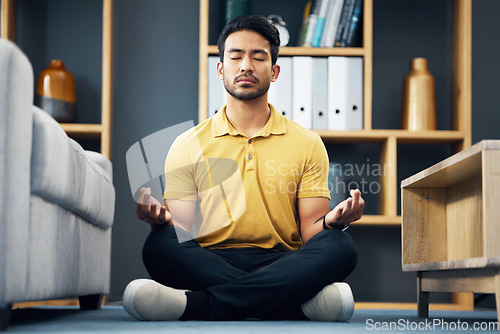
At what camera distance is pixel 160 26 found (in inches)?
118

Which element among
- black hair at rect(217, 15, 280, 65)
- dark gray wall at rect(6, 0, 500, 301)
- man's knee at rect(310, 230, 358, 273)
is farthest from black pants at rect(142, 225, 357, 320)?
dark gray wall at rect(6, 0, 500, 301)

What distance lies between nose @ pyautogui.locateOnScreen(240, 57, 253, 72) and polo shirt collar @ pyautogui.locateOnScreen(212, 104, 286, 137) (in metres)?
0.17

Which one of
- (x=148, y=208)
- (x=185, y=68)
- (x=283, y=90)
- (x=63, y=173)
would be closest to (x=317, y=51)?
(x=283, y=90)

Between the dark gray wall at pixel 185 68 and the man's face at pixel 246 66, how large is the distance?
3.30 ft

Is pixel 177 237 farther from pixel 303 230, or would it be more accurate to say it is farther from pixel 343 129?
pixel 343 129

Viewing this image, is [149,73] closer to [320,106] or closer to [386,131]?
[320,106]

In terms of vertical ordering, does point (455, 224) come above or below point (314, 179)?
below

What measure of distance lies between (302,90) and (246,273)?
1307mm

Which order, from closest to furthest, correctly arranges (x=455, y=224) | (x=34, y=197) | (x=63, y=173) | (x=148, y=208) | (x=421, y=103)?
1. (x=34, y=197)
2. (x=63, y=173)
3. (x=148, y=208)
4. (x=455, y=224)
5. (x=421, y=103)

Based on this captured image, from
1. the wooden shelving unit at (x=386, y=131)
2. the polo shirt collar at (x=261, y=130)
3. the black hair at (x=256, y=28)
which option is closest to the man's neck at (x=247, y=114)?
the polo shirt collar at (x=261, y=130)

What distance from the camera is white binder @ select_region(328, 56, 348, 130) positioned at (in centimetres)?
273

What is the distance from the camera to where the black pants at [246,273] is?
150cm

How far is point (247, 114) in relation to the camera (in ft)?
6.51

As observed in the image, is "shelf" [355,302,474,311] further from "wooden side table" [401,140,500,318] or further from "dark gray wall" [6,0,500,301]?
"wooden side table" [401,140,500,318]
